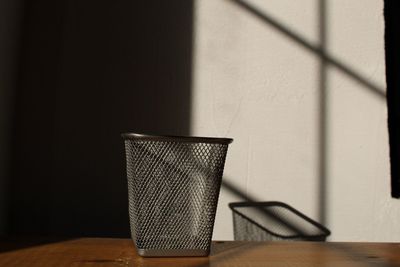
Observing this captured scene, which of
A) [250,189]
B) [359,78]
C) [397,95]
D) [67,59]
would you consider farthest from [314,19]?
[67,59]

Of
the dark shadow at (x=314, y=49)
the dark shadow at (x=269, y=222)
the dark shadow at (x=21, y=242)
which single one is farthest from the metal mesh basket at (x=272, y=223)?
the dark shadow at (x=21, y=242)

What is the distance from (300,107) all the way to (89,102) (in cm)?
55

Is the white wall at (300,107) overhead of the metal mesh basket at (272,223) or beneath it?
overhead

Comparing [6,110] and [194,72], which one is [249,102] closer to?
[194,72]

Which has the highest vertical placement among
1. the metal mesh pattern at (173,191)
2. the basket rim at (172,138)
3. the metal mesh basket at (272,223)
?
the basket rim at (172,138)

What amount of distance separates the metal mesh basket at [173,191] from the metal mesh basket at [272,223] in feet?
1.41

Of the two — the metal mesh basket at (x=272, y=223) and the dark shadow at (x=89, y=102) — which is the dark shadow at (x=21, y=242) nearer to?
the dark shadow at (x=89, y=102)

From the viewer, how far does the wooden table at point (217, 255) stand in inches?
30.5

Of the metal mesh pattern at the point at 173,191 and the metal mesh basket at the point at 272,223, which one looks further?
the metal mesh basket at the point at 272,223

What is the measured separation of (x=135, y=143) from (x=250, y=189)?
0.53 meters

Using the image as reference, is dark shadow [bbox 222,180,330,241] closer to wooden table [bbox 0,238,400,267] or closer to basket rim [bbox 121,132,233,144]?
wooden table [bbox 0,238,400,267]

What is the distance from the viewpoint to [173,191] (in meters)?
0.84

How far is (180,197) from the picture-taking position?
2.77 feet

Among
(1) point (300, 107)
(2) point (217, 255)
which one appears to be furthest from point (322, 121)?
(2) point (217, 255)
